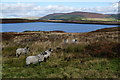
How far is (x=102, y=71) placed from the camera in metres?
9.75

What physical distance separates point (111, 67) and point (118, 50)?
476cm

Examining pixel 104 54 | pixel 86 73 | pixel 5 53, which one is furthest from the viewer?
pixel 5 53

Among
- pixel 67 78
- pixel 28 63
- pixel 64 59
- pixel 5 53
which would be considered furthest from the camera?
pixel 5 53

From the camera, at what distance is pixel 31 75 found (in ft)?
30.5

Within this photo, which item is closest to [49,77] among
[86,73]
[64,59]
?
[86,73]

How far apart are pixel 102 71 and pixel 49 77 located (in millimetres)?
3657

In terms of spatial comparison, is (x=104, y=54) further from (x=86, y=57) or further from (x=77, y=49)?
(x=77, y=49)

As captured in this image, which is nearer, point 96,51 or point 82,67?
point 82,67

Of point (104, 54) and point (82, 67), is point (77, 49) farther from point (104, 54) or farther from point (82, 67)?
point (82, 67)

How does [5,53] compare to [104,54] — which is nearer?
[104,54]

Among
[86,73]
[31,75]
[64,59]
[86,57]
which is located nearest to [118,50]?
[86,57]

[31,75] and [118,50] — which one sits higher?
Answer: [118,50]

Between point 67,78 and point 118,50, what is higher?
point 118,50

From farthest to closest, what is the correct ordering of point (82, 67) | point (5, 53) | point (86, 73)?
point (5, 53)
point (82, 67)
point (86, 73)
